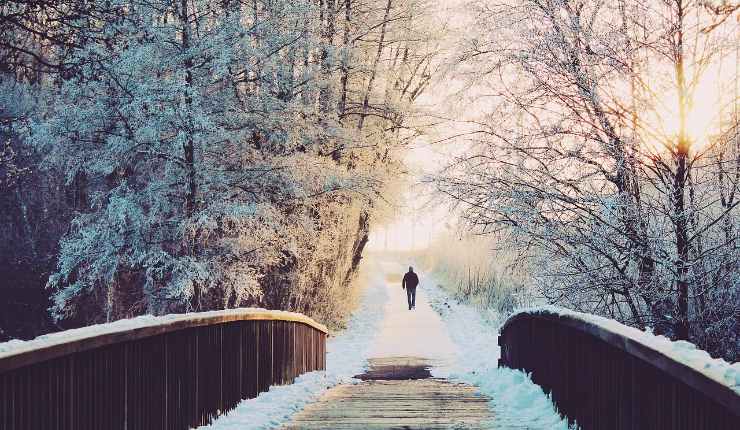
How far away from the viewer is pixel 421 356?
1892cm

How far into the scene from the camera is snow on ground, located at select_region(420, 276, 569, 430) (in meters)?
7.14

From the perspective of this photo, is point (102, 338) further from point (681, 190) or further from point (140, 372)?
point (681, 190)

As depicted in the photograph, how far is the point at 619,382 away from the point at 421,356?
46.3ft

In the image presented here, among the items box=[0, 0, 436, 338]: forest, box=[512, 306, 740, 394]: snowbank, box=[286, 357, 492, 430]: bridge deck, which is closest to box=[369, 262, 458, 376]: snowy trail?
box=[0, 0, 436, 338]: forest

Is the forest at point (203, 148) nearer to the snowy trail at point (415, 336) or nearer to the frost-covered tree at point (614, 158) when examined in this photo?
the snowy trail at point (415, 336)

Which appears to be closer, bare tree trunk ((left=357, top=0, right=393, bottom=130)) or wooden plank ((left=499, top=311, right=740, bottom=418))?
wooden plank ((left=499, top=311, right=740, bottom=418))

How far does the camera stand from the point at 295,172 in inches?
A: 615

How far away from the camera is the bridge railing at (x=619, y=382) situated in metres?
3.30

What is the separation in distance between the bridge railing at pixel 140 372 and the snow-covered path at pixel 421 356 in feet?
1.13

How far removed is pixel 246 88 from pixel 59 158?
12.4 ft

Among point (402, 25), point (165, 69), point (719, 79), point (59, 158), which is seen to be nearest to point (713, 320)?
point (719, 79)

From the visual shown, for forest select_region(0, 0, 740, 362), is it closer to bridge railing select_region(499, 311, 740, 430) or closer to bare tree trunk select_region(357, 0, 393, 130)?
bare tree trunk select_region(357, 0, 393, 130)

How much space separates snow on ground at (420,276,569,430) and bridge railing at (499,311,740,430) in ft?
0.59

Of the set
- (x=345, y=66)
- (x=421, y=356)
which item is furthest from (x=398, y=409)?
(x=345, y=66)
